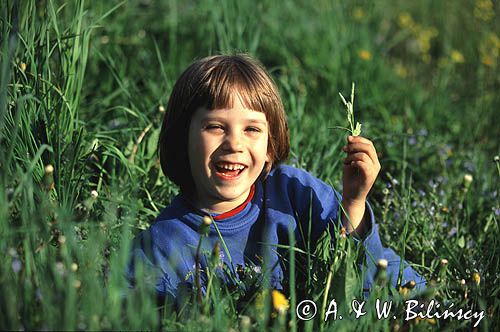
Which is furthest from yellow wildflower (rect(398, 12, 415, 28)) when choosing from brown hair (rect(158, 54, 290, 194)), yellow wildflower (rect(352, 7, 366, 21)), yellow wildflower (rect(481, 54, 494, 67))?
brown hair (rect(158, 54, 290, 194))

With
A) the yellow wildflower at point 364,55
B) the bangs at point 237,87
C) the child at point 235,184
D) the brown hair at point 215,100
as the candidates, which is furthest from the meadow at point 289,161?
the bangs at point 237,87

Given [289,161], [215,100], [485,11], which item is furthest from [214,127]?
[485,11]

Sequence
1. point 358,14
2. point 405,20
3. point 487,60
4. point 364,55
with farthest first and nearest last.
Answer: point 405,20 → point 358,14 → point 487,60 → point 364,55

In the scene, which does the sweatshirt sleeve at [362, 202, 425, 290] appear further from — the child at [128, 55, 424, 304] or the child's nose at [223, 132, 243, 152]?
the child's nose at [223, 132, 243, 152]

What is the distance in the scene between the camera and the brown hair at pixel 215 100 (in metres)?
2.32

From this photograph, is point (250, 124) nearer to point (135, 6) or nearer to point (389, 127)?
point (389, 127)

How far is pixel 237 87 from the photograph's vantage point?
232cm

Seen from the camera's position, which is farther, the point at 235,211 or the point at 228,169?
the point at 235,211

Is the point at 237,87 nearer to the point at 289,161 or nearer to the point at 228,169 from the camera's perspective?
the point at 228,169

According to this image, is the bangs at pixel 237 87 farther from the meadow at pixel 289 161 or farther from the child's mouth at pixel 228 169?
the meadow at pixel 289 161

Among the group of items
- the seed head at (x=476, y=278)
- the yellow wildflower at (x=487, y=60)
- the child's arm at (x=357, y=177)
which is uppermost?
the yellow wildflower at (x=487, y=60)

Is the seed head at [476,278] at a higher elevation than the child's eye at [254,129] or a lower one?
lower

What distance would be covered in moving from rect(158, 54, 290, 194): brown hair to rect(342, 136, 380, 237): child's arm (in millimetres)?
323

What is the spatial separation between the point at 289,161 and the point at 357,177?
2.82 ft
